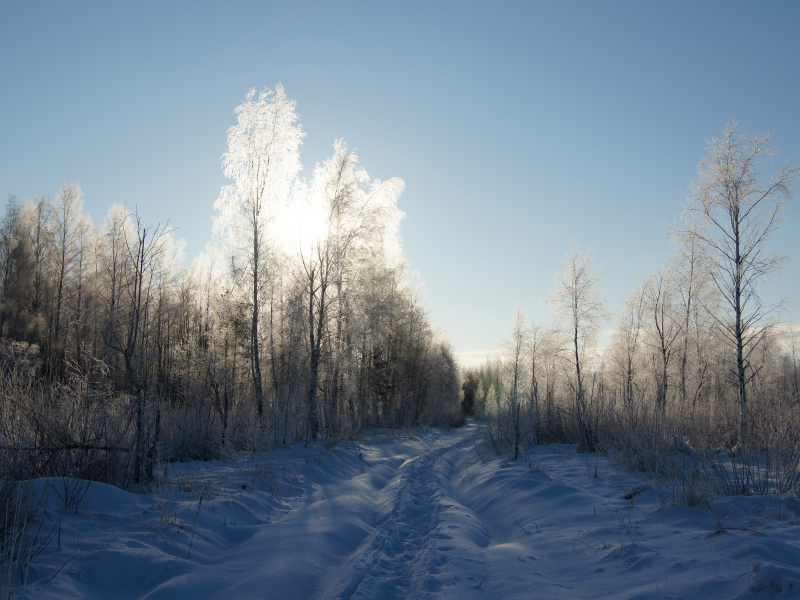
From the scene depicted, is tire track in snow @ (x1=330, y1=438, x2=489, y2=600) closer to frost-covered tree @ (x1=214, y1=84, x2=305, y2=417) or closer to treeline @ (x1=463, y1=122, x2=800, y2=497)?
treeline @ (x1=463, y1=122, x2=800, y2=497)

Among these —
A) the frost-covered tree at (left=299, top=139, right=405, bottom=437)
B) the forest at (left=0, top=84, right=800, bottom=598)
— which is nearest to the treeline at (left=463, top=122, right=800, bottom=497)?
the forest at (left=0, top=84, right=800, bottom=598)

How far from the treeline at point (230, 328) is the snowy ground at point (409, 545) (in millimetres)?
1366

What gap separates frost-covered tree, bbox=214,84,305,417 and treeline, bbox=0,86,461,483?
2.0 inches

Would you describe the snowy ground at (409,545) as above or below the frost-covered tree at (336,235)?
below

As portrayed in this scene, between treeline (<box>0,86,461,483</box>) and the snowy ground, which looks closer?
the snowy ground

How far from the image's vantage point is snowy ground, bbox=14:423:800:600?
2.94 meters

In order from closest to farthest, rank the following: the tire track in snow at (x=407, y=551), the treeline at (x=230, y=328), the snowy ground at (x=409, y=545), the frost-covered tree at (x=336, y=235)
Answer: the snowy ground at (x=409, y=545)
the tire track in snow at (x=407, y=551)
the treeline at (x=230, y=328)
the frost-covered tree at (x=336, y=235)

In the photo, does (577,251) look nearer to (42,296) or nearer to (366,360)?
(366,360)

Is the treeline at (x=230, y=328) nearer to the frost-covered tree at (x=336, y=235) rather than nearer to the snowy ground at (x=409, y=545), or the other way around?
the frost-covered tree at (x=336, y=235)

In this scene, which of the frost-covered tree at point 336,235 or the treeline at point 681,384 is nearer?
the treeline at point 681,384

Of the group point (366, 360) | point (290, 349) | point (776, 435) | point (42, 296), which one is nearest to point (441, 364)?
point (366, 360)

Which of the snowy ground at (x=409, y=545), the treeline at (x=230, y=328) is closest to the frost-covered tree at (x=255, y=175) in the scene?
the treeline at (x=230, y=328)

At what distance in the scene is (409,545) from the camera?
4523mm

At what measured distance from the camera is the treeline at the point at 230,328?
5.70m
